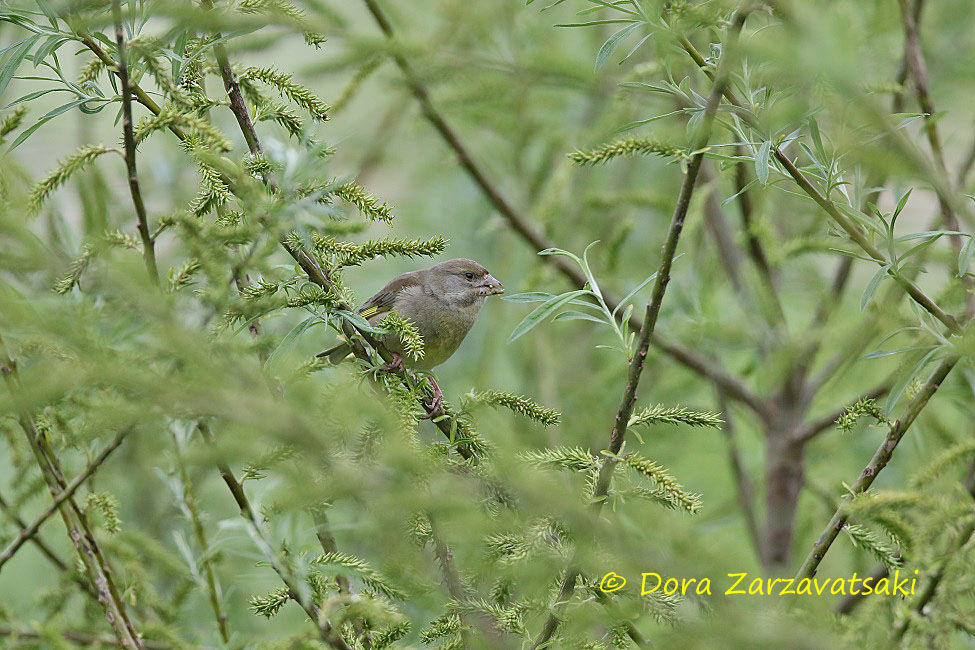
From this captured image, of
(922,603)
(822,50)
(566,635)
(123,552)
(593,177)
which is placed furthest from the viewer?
(593,177)

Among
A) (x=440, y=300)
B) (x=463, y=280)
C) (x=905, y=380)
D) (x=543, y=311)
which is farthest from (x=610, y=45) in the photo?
(x=463, y=280)

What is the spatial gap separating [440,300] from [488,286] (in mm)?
268

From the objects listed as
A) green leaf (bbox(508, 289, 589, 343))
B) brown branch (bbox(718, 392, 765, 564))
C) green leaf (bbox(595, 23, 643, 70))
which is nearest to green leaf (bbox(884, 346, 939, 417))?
green leaf (bbox(508, 289, 589, 343))

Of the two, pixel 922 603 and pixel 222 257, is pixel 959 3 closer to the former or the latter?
pixel 922 603

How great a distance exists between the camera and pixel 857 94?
0.95 m

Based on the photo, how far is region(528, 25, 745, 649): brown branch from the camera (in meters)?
1.62

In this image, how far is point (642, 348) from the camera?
1736 millimetres

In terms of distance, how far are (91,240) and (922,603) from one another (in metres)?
1.52

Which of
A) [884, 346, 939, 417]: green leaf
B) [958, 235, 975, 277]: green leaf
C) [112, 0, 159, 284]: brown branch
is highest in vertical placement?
[112, 0, 159, 284]: brown branch

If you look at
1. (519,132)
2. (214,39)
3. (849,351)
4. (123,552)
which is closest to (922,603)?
(849,351)

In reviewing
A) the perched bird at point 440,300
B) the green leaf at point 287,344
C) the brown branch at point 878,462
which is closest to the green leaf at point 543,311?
the green leaf at point 287,344

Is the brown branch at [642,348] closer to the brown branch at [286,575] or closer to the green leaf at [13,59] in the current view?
the brown branch at [286,575]

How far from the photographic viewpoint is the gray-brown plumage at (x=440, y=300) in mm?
4383

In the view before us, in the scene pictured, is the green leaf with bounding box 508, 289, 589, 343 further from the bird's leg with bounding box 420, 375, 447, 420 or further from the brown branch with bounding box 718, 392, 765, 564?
the brown branch with bounding box 718, 392, 765, 564
